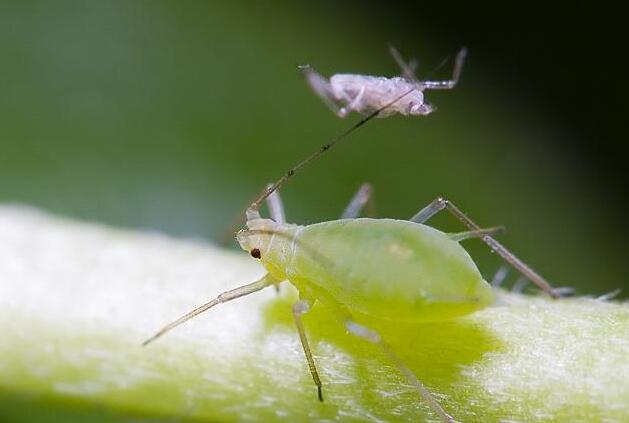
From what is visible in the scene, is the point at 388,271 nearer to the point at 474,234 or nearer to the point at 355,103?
the point at 474,234

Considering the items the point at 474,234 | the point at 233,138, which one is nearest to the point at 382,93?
the point at 474,234

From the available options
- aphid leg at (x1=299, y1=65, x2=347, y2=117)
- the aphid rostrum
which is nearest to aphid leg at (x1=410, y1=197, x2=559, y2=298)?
the aphid rostrum

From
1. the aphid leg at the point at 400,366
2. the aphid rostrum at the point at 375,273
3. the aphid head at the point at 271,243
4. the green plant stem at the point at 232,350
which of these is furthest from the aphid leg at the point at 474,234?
the aphid head at the point at 271,243

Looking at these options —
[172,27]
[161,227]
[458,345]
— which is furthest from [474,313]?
[172,27]

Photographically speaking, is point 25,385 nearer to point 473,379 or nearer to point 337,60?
point 473,379

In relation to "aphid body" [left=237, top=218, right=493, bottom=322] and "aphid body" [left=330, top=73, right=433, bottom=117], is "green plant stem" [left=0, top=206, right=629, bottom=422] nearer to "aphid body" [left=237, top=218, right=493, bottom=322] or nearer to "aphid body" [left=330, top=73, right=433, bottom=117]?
"aphid body" [left=237, top=218, right=493, bottom=322]

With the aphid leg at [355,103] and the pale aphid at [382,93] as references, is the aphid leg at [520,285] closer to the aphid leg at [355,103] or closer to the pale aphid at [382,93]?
the pale aphid at [382,93]
